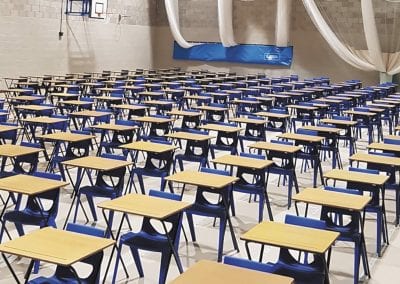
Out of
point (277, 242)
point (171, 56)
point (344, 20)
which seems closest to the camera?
point (277, 242)

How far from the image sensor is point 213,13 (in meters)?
26.7

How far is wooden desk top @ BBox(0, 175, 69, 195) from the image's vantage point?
18.1ft

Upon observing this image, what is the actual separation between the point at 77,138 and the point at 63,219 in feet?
4.88

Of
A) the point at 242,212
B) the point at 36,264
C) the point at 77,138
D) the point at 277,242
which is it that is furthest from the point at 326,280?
the point at 77,138

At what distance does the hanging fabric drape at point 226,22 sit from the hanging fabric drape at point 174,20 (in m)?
1.85

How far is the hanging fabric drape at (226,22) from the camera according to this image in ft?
80.2

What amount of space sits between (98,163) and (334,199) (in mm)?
2817

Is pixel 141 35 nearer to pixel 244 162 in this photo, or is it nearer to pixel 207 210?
pixel 244 162

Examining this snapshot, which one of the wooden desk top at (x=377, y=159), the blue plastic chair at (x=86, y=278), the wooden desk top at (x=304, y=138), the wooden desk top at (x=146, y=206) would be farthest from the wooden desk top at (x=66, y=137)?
the wooden desk top at (x=377, y=159)

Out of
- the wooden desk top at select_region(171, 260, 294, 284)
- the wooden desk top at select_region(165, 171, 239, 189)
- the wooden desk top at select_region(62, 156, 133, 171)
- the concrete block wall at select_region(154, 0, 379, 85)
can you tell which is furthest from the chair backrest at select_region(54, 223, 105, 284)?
the concrete block wall at select_region(154, 0, 379, 85)

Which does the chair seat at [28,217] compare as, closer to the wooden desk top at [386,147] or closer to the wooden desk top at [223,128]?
the wooden desk top at [223,128]

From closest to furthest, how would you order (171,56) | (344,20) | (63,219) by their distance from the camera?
(63,219) → (344,20) → (171,56)

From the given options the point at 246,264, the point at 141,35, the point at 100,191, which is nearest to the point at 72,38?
the point at 141,35

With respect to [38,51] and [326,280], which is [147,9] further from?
[326,280]
